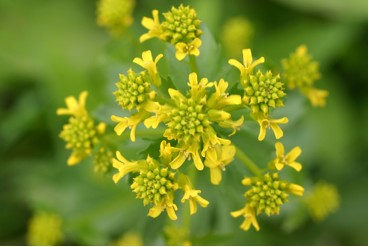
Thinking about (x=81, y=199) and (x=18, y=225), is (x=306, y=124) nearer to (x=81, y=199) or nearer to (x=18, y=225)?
(x=81, y=199)

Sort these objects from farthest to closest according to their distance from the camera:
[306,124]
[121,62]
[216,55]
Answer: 1. [306,124]
2. [121,62]
3. [216,55]

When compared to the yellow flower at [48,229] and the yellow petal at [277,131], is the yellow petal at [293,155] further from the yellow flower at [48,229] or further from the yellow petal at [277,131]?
the yellow flower at [48,229]

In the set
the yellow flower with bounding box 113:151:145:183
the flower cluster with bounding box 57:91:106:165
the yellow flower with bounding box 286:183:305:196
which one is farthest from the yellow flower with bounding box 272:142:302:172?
the flower cluster with bounding box 57:91:106:165

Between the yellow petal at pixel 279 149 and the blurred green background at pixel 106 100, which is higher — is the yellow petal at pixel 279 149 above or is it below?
below

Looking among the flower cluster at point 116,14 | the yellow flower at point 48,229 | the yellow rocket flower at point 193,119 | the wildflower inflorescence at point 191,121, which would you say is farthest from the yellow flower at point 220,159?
the yellow flower at point 48,229

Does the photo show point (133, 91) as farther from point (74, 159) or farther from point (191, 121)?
point (74, 159)

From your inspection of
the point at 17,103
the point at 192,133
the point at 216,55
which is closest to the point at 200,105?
the point at 192,133
